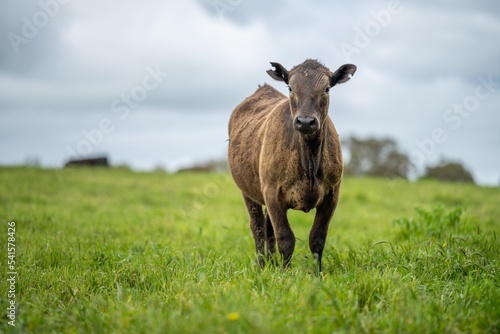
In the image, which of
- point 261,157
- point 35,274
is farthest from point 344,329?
point 35,274

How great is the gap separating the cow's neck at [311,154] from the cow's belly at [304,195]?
0.06 metres

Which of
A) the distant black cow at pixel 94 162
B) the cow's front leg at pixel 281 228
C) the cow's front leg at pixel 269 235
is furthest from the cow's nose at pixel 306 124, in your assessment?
the distant black cow at pixel 94 162

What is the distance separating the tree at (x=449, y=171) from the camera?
31.8m

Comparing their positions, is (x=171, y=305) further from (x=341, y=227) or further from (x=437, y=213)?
(x=341, y=227)

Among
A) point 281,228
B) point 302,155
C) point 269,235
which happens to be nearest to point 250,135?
point 269,235

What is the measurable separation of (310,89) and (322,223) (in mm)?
1601

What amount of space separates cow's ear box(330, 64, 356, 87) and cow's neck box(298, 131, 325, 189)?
710 mm

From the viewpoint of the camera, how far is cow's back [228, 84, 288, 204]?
7.10 metres

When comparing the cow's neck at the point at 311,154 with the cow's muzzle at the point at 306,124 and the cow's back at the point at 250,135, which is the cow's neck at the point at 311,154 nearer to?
the cow's muzzle at the point at 306,124

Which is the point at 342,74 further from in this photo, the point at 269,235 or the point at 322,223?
the point at 269,235

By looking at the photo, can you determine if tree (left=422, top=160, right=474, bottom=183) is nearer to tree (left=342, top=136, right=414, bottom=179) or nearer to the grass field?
tree (left=342, top=136, right=414, bottom=179)

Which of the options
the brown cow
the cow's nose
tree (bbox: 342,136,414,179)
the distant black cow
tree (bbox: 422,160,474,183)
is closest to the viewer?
the cow's nose

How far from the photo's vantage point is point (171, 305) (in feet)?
14.2

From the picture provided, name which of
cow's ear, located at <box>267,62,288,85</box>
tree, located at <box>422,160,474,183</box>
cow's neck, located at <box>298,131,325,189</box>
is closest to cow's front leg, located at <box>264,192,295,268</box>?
cow's neck, located at <box>298,131,325,189</box>
